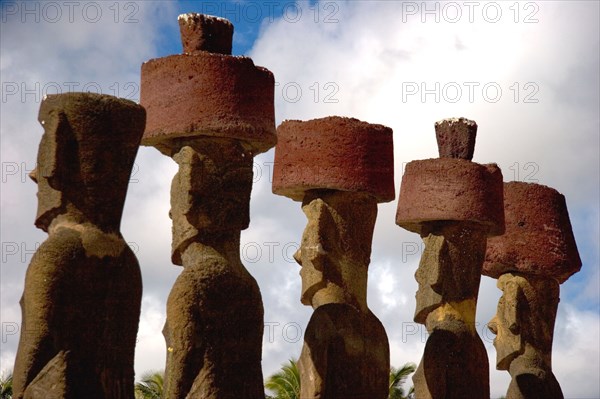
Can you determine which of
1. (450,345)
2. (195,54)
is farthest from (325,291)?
(195,54)

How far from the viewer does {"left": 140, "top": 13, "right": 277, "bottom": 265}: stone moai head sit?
1204 cm

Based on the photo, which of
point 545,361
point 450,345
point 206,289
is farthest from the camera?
point 545,361

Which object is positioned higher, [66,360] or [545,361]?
[545,361]

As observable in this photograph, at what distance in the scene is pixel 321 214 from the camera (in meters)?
14.4

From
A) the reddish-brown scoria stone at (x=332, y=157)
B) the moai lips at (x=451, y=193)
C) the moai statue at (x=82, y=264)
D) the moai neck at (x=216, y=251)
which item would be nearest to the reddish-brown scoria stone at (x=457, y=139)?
the moai lips at (x=451, y=193)

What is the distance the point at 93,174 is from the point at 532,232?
8124 millimetres

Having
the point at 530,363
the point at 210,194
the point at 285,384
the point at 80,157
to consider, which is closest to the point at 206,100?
the point at 210,194

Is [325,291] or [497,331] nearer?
[325,291]

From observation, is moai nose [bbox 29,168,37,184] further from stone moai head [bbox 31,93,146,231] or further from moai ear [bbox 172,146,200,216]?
moai ear [bbox 172,146,200,216]

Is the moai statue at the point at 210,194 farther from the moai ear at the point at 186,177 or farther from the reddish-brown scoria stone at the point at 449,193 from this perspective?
the reddish-brown scoria stone at the point at 449,193

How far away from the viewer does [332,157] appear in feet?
47.2

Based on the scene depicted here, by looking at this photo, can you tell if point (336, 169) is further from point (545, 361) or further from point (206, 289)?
point (545, 361)

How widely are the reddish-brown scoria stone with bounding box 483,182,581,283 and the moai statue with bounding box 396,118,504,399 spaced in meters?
1.55

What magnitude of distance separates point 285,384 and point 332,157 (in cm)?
1087
